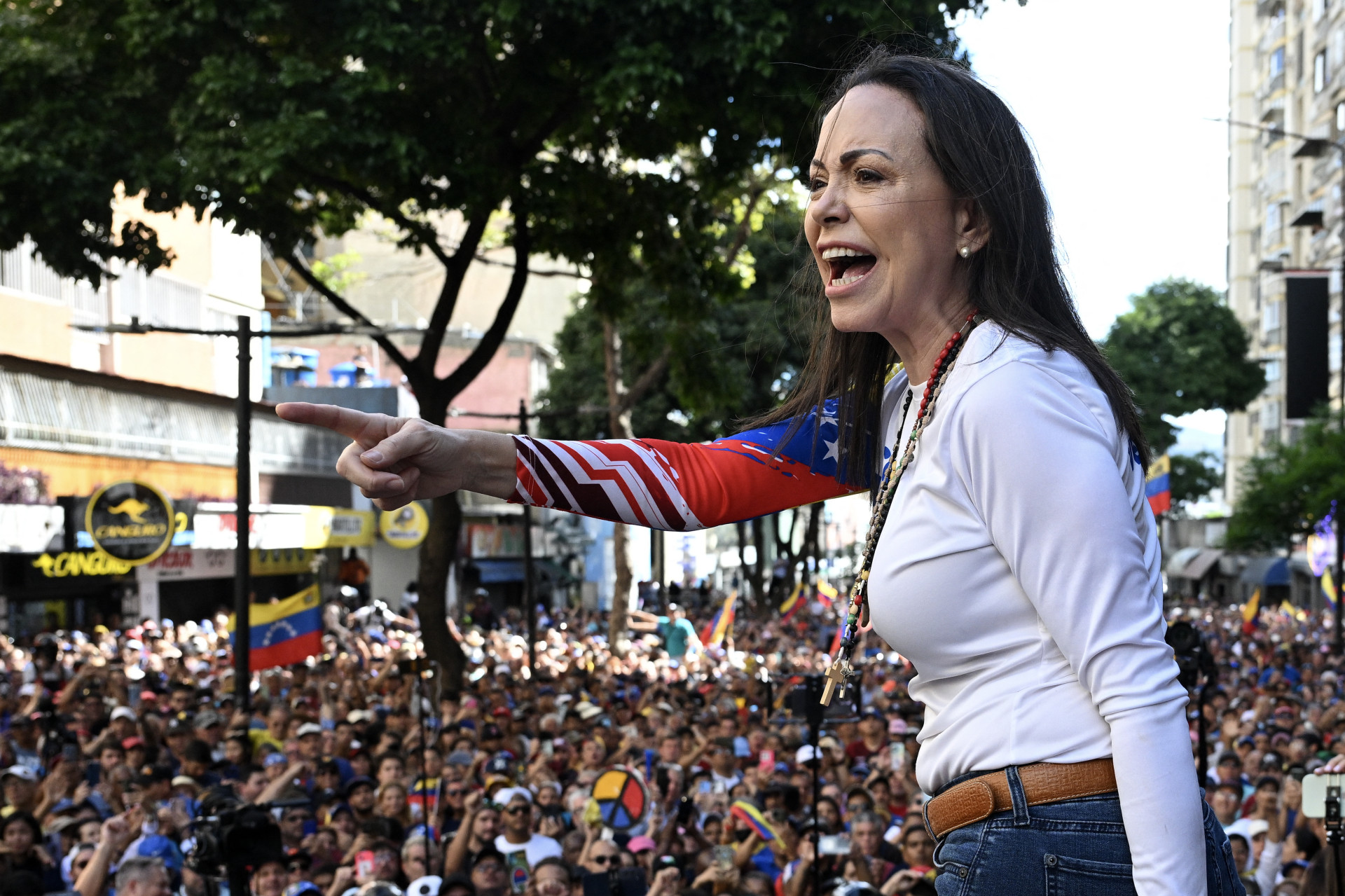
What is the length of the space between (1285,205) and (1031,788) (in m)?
64.1

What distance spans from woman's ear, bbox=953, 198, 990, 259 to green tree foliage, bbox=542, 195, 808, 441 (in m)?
16.6

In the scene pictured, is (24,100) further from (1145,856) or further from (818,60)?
(1145,856)

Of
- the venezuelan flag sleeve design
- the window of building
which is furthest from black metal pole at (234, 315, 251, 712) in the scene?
the window of building

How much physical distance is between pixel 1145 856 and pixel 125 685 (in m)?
17.1

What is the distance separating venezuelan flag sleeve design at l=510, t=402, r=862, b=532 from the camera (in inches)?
87.7

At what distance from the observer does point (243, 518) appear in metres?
13.8

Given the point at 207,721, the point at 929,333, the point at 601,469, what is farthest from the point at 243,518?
the point at 929,333

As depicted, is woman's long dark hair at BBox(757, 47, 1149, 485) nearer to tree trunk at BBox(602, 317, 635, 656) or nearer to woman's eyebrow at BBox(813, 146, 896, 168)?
woman's eyebrow at BBox(813, 146, 896, 168)

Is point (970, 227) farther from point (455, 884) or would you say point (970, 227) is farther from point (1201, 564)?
point (1201, 564)

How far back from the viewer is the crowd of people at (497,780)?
8844 mm

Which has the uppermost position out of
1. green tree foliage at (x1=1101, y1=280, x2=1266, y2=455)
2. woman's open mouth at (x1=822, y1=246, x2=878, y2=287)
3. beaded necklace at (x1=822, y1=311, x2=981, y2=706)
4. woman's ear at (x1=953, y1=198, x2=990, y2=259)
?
green tree foliage at (x1=1101, y1=280, x2=1266, y2=455)

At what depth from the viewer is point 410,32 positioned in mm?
13688

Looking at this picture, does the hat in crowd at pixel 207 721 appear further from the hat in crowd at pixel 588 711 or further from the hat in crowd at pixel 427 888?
the hat in crowd at pixel 427 888

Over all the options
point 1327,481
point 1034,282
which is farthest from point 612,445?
point 1327,481
